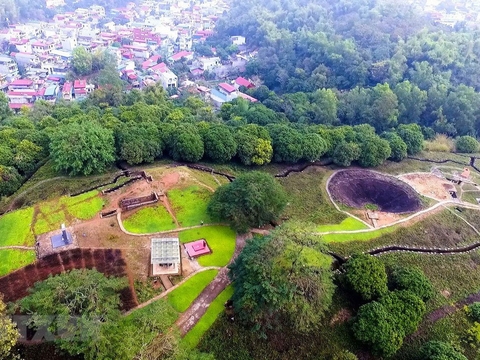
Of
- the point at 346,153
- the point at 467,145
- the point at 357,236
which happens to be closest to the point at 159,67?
the point at 346,153

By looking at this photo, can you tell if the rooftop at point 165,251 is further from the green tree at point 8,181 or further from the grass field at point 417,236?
the green tree at point 8,181

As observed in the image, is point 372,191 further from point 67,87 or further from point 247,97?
point 67,87

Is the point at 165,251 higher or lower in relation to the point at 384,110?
higher

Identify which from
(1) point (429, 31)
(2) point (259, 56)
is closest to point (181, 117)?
(2) point (259, 56)

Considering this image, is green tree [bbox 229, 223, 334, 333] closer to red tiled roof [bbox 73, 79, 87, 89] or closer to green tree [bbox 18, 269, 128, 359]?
green tree [bbox 18, 269, 128, 359]

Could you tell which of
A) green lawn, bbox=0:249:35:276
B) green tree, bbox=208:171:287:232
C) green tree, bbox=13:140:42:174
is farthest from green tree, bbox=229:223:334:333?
green tree, bbox=13:140:42:174

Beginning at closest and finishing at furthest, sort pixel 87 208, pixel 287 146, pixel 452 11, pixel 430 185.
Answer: pixel 87 208 < pixel 430 185 < pixel 287 146 < pixel 452 11
